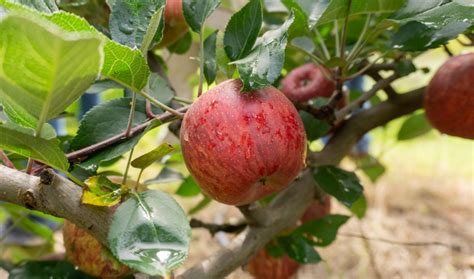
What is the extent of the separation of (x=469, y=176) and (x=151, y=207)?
220 centimetres

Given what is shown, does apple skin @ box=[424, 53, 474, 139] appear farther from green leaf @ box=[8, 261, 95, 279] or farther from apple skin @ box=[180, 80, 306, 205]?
green leaf @ box=[8, 261, 95, 279]

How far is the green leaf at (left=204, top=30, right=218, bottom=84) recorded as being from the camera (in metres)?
0.73

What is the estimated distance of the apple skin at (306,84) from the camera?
0.98m

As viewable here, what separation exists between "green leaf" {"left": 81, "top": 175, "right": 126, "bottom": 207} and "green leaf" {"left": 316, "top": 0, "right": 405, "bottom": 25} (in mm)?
279

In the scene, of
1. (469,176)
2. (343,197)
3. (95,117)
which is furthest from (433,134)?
(95,117)

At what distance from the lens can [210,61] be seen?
742 millimetres

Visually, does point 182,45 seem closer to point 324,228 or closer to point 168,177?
point 168,177

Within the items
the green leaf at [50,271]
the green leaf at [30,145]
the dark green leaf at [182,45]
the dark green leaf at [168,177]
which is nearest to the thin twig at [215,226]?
the dark green leaf at [168,177]

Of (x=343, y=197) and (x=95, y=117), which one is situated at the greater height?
(x=95, y=117)

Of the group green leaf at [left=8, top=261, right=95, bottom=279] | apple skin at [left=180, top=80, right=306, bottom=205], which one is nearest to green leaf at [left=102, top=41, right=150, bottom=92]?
apple skin at [left=180, top=80, right=306, bottom=205]

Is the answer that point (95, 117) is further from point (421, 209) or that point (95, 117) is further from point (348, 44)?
point (421, 209)

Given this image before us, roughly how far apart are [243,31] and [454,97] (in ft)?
1.16

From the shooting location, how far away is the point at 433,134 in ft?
9.87

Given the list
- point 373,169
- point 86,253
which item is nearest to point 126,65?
point 86,253
